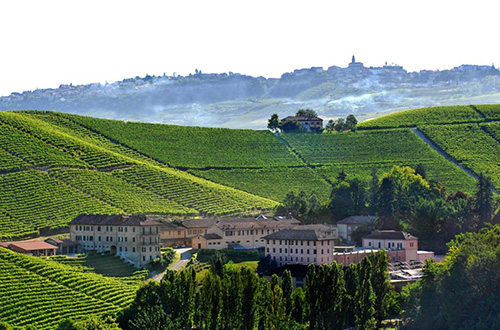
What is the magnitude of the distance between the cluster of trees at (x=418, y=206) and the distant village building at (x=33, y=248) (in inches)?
1435

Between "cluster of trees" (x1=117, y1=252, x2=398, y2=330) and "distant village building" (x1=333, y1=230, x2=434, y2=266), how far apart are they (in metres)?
16.8

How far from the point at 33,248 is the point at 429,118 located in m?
108

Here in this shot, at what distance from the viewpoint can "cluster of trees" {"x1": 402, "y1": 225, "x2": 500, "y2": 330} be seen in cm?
8069

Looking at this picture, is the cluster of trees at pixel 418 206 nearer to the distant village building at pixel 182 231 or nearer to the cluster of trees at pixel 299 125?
the distant village building at pixel 182 231

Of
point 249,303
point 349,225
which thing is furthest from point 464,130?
point 249,303

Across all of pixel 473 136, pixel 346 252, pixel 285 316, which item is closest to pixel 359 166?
pixel 473 136

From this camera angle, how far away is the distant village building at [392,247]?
103369 mm

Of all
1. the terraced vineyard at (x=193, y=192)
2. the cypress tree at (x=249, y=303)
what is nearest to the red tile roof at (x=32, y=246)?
the cypress tree at (x=249, y=303)

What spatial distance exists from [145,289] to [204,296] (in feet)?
18.3

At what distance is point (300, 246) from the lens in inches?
3848

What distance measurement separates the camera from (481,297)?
81.8 metres

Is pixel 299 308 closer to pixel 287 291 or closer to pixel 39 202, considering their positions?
pixel 287 291

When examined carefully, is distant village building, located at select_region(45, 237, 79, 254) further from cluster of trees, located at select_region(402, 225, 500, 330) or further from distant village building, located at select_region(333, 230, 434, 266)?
cluster of trees, located at select_region(402, 225, 500, 330)

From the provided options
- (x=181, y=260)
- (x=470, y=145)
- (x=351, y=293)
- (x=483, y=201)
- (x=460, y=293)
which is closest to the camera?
(x=460, y=293)
